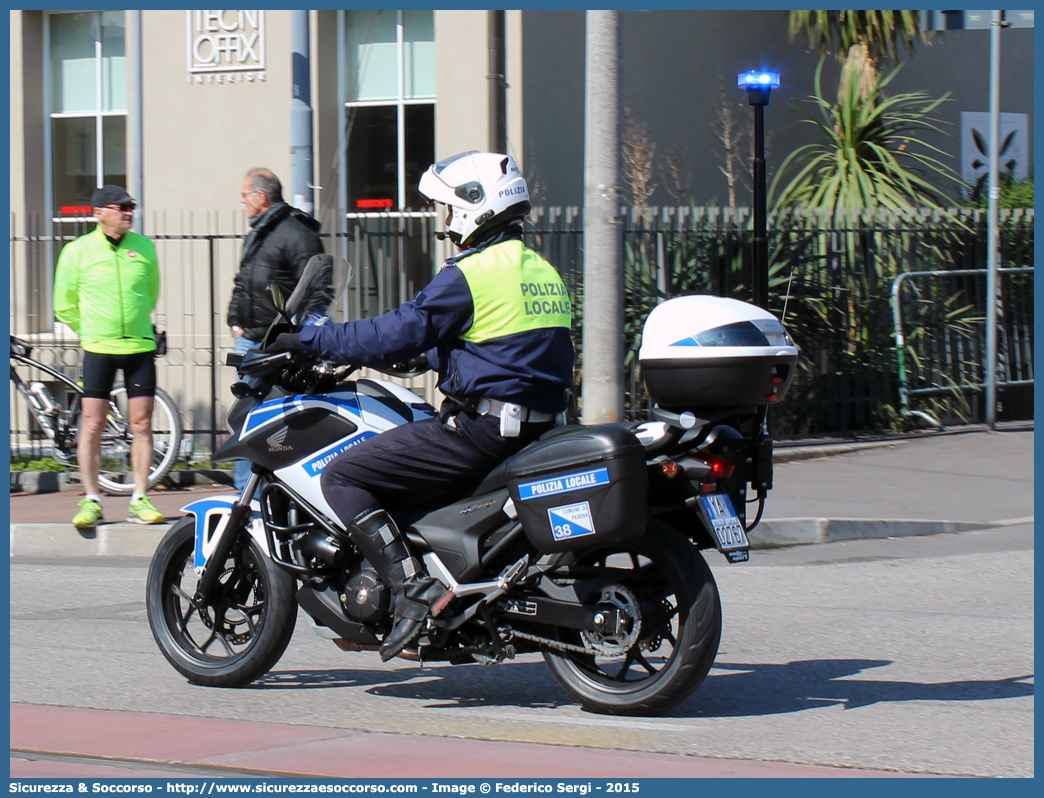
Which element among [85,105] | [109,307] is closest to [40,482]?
[109,307]

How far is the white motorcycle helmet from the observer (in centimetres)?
477

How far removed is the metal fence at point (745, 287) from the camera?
40.1ft

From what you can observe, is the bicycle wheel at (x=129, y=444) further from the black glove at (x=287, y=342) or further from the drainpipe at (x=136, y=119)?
the black glove at (x=287, y=342)

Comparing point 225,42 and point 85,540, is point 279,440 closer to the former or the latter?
point 85,540

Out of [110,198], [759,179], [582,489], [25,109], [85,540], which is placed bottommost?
[85,540]

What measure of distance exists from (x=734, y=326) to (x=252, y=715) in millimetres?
2217

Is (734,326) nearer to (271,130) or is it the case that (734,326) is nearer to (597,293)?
(597,293)

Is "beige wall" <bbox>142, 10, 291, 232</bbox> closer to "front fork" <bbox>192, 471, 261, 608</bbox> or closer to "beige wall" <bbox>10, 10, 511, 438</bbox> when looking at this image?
"beige wall" <bbox>10, 10, 511, 438</bbox>

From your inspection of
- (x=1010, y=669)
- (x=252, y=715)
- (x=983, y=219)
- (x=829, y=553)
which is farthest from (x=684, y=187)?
(x=252, y=715)

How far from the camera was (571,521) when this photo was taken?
452 centimetres

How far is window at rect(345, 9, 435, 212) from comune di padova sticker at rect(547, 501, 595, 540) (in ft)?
31.0

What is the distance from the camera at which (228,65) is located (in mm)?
13797

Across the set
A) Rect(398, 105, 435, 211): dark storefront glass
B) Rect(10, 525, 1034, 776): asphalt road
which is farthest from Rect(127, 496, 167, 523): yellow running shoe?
Rect(398, 105, 435, 211): dark storefront glass

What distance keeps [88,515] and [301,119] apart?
3233 mm
